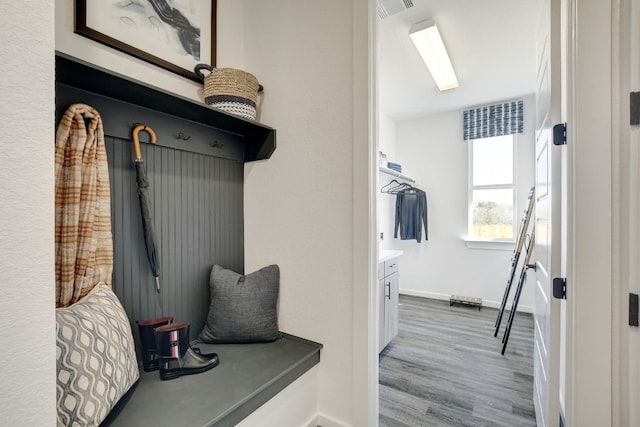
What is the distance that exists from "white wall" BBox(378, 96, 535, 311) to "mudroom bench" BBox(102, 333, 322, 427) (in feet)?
10.3

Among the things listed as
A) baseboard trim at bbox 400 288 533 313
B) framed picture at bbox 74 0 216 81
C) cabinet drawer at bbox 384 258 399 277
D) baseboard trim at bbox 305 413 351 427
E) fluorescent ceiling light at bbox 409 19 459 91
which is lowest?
baseboard trim at bbox 400 288 533 313

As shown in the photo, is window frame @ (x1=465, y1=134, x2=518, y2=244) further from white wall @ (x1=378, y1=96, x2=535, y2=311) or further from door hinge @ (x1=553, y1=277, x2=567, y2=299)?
door hinge @ (x1=553, y1=277, x2=567, y2=299)

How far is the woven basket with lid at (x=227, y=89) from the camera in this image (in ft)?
4.78

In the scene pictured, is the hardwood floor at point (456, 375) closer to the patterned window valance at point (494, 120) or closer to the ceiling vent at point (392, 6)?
the patterned window valance at point (494, 120)

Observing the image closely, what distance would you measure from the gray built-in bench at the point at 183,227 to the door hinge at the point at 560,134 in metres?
1.36

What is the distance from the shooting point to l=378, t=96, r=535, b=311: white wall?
12.1 feet

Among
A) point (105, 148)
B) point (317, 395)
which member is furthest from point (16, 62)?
point (317, 395)

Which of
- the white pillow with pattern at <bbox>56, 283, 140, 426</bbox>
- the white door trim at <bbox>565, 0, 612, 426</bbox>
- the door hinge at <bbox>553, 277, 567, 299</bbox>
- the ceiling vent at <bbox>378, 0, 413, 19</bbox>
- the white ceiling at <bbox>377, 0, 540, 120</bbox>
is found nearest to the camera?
the white pillow with pattern at <bbox>56, 283, 140, 426</bbox>

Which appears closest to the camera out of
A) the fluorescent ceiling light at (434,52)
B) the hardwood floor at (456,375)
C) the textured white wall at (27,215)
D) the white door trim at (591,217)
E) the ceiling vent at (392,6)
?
the textured white wall at (27,215)

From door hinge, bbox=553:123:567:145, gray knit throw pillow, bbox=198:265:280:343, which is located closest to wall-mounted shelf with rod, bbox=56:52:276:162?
gray knit throw pillow, bbox=198:265:280:343

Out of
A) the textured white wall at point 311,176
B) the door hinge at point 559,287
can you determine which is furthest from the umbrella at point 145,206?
the door hinge at point 559,287

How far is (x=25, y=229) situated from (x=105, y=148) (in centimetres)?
80

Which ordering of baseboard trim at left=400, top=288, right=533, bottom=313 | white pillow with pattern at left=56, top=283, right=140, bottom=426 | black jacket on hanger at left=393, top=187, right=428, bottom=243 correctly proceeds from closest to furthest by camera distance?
white pillow with pattern at left=56, top=283, right=140, bottom=426
baseboard trim at left=400, top=288, right=533, bottom=313
black jacket on hanger at left=393, top=187, right=428, bottom=243

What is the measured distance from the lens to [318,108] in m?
1.56
